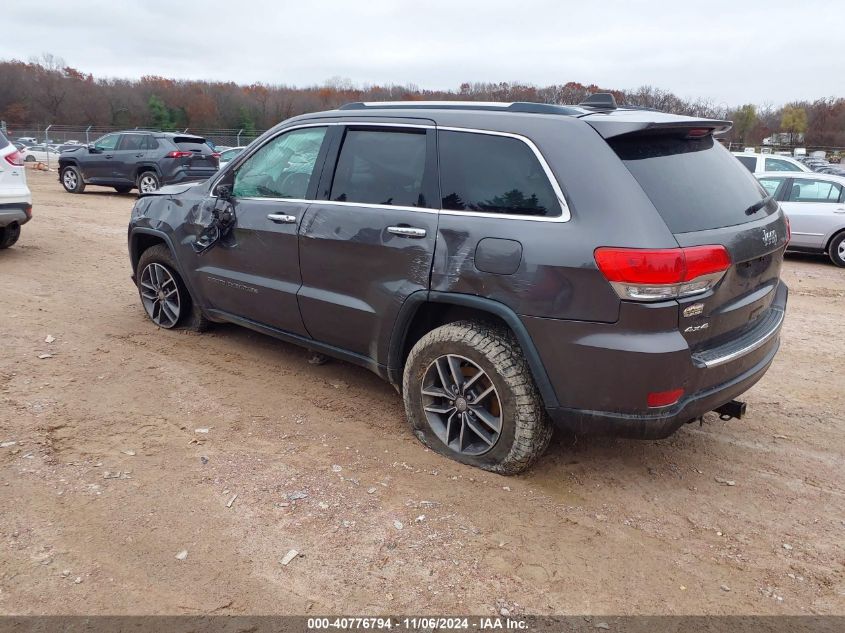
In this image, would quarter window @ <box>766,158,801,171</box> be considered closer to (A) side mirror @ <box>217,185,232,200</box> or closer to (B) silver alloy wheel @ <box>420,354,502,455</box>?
(A) side mirror @ <box>217,185,232,200</box>

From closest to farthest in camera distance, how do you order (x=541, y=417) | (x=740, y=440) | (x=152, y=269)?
(x=541, y=417)
(x=740, y=440)
(x=152, y=269)

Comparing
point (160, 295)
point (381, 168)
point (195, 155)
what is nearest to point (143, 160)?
point (195, 155)

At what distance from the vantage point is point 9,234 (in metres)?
8.52

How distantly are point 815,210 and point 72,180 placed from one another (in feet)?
55.8

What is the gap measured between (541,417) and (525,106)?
5.28 feet

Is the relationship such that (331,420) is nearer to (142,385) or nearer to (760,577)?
(142,385)

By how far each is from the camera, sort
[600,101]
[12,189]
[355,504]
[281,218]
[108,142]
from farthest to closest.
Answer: [108,142] < [12,189] < [281,218] < [600,101] < [355,504]

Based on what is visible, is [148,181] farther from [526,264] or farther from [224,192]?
[526,264]

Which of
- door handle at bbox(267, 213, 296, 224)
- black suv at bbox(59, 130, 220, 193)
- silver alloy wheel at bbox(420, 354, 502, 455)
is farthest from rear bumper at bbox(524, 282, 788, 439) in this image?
black suv at bbox(59, 130, 220, 193)

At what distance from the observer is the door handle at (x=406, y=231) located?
3.48m

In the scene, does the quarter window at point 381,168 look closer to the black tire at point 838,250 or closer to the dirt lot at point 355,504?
the dirt lot at point 355,504

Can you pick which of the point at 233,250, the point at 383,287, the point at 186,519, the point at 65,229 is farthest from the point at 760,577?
the point at 65,229

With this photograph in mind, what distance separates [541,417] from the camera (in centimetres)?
323

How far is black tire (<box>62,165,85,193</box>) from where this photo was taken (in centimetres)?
1700
